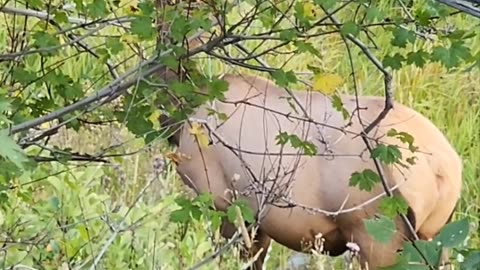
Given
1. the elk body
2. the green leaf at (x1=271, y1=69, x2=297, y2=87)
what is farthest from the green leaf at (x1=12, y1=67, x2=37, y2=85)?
the elk body

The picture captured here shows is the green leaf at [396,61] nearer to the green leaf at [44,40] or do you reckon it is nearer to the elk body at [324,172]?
the green leaf at [44,40]

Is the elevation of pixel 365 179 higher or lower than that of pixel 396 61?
lower

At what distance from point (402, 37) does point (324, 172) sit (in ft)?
4.95

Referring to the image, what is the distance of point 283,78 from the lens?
157cm

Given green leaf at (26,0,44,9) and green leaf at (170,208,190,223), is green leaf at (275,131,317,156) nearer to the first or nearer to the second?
green leaf at (170,208,190,223)

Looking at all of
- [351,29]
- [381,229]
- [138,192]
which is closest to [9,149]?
[381,229]

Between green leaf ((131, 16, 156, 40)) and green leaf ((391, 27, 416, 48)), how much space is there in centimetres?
35

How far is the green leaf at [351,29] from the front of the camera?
1526mm

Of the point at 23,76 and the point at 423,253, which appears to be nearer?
the point at 423,253

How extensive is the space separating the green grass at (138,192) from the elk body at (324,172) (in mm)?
142

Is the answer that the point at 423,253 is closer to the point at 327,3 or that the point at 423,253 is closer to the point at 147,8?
the point at 327,3

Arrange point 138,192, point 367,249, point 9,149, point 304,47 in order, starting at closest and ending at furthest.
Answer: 1. point 9,149
2. point 304,47
3. point 367,249
4. point 138,192

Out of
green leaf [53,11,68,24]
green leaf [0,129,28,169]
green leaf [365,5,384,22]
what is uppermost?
green leaf [0,129,28,169]

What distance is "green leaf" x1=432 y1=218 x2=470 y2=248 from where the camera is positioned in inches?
37.1
